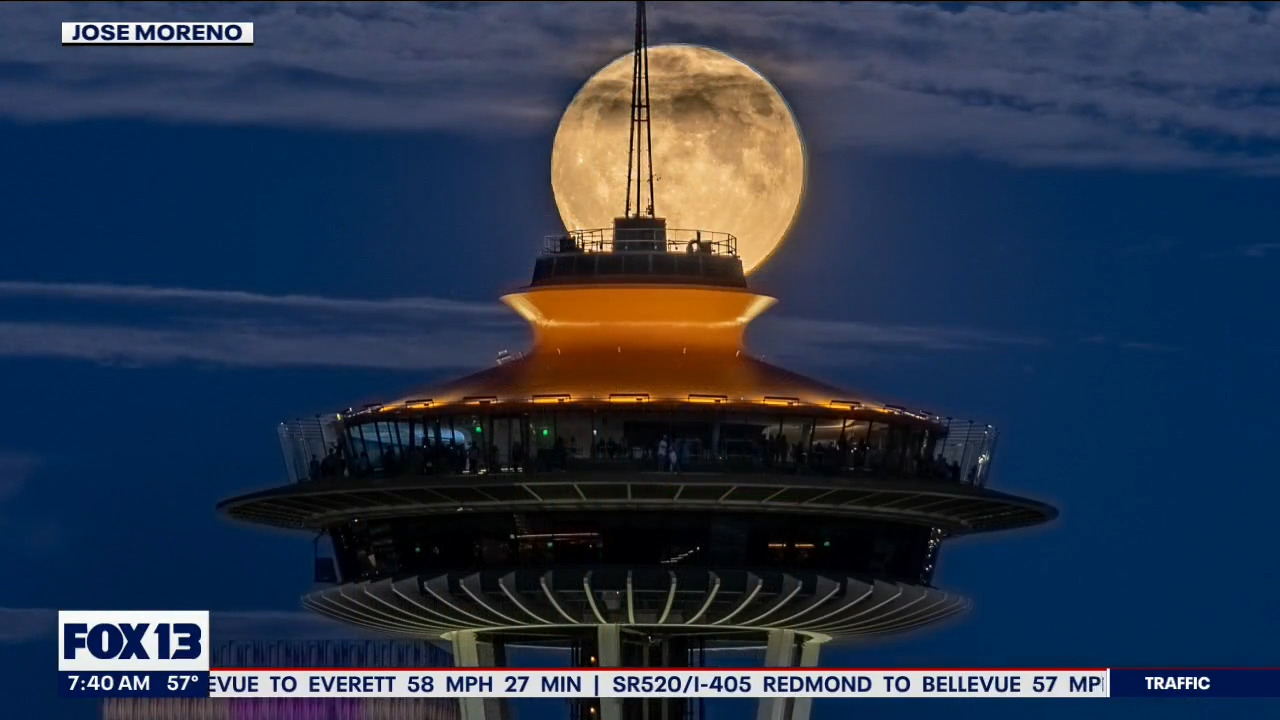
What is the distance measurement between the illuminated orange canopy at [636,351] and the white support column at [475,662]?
11.0 m

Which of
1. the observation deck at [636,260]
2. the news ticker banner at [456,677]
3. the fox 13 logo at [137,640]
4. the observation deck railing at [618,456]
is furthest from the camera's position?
the observation deck at [636,260]

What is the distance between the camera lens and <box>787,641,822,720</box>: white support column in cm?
18025

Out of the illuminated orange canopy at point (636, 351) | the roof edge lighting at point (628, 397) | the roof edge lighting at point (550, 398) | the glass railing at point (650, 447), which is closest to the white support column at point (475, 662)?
the glass railing at point (650, 447)

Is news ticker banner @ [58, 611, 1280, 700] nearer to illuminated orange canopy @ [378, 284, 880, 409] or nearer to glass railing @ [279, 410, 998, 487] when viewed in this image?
glass railing @ [279, 410, 998, 487]

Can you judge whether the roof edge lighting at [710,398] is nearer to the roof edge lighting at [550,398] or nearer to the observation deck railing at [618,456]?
the observation deck railing at [618,456]

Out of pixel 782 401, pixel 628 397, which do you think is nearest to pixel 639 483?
pixel 628 397

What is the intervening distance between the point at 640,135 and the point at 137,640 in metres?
34.6

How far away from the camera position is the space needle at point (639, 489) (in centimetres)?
17025

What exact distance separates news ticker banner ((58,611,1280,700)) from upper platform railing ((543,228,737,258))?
74.5 ft

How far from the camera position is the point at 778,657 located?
178 m

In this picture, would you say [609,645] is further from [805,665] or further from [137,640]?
[137,640]

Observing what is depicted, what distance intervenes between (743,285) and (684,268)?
247 cm

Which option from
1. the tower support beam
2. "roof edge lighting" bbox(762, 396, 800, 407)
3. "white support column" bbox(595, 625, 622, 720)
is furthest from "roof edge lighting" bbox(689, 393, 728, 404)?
the tower support beam

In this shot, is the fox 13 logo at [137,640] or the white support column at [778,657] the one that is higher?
the fox 13 logo at [137,640]
